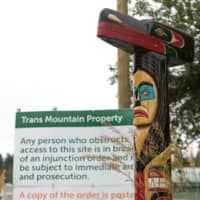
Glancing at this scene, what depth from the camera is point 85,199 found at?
893cm

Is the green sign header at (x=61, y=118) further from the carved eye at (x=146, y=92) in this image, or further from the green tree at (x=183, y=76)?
the green tree at (x=183, y=76)

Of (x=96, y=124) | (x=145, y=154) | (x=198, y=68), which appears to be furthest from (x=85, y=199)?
(x=198, y=68)

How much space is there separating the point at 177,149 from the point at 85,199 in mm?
3760

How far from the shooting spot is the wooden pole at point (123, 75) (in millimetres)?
9062

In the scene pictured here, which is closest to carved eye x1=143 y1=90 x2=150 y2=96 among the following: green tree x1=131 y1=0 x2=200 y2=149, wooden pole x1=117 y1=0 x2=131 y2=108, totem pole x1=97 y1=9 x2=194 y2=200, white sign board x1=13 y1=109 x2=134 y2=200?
totem pole x1=97 y1=9 x2=194 y2=200

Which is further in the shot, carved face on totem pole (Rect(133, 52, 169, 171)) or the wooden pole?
the wooden pole

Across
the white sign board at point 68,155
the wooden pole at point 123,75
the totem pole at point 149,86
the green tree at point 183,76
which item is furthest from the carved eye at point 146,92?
the green tree at point 183,76

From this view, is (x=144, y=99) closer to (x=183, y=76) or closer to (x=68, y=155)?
(x=68, y=155)

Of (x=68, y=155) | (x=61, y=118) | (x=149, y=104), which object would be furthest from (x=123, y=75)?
(x=149, y=104)

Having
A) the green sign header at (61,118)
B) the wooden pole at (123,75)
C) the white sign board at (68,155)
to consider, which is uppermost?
the wooden pole at (123,75)

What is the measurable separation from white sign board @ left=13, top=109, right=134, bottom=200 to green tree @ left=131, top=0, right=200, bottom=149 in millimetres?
8266

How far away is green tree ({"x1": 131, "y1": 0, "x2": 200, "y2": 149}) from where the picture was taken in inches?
672

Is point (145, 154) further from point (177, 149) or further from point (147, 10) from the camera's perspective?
point (147, 10)

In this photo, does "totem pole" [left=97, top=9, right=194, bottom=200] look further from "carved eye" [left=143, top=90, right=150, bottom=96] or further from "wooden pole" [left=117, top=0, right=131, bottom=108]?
"wooden pole" [left=117, top=0, right=131, bottom=108]
